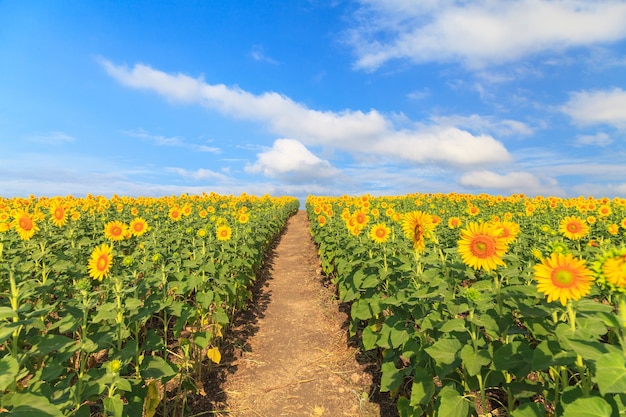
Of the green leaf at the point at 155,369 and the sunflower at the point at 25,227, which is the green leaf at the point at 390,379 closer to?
the green leaf at the point at 155,369

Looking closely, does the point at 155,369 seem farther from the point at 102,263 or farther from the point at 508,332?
the point at 508,332

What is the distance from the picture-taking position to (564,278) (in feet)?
7.66

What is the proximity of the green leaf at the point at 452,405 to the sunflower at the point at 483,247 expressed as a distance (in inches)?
44.5

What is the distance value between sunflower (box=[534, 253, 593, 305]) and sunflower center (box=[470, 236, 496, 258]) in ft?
2.61

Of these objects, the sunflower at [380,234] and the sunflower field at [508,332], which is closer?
the sunflower field at [508,332]

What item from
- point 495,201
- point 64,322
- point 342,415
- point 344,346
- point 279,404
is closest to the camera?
point 64,322

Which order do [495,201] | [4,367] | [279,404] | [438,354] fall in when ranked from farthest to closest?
[495,201] → [279,404] → [438,354] → [4,367]

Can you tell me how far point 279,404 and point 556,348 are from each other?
13.3 feet

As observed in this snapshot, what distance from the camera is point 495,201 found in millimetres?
24203

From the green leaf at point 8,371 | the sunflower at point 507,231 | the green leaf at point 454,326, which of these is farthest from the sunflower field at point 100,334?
the sunflower at point 507,231

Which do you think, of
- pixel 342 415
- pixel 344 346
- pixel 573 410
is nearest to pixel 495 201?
pixel 344 346

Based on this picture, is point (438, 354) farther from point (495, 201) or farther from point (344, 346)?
point (495, 201)

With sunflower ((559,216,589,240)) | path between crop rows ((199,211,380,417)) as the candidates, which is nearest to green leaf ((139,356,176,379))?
path between crop rows ((199,211,380,417))

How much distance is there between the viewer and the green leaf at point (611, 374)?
164 cm
